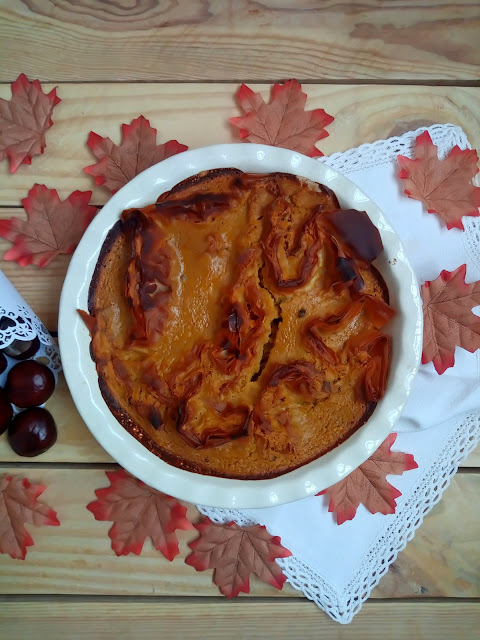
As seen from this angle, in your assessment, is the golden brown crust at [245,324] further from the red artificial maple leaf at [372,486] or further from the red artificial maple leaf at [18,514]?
the red artificial maple leaf at [18,514]

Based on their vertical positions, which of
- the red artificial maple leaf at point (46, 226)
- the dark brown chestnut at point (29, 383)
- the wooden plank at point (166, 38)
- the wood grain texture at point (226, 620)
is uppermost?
the wooden plank at point (166, 38)

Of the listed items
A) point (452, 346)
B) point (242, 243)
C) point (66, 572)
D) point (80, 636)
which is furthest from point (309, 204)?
point (80, 636)

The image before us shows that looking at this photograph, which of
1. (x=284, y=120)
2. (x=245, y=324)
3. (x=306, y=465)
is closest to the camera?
(x=245, y=324)

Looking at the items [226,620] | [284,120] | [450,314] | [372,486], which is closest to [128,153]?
[284,120]

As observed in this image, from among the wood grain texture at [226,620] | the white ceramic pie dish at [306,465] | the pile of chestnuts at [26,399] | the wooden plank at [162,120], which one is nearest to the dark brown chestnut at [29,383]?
the pile of chestnuts at [26,399]

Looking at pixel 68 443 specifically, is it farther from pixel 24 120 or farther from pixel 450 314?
pixel 450 314

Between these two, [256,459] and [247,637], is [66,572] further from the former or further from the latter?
[256,459]
